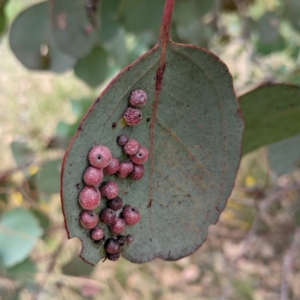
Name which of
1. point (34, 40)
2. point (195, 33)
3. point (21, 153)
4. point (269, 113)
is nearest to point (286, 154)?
point (269, 113)

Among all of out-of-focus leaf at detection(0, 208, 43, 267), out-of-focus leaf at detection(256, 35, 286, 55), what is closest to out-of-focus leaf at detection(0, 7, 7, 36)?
out-of-focus leaf at detection(0, 208, 43, 267)

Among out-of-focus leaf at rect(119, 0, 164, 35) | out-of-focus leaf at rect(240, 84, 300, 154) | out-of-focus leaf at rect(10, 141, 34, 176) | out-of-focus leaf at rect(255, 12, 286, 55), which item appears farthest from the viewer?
out-of-focus leaf at rect(10, 141, 34, 176)

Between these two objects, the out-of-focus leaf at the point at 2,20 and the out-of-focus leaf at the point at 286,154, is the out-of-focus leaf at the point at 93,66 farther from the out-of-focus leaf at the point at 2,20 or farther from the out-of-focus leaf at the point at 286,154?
the out-of-focus leaf at the point at 286,154

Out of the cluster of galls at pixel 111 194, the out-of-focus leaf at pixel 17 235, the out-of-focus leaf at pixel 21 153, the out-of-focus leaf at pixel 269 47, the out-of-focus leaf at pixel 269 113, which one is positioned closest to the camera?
the cluster of galls at pixel 111 194

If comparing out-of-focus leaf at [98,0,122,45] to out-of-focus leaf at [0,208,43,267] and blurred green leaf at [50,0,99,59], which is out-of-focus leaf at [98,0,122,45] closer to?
blurred green leaf at [50,0,99,59]

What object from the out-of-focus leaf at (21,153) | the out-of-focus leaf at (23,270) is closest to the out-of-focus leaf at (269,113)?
the out-of-focus leaf at (23,270)

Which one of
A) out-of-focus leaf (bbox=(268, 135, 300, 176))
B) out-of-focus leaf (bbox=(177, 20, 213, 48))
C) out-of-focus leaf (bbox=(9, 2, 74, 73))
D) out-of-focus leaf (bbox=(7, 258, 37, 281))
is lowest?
out-of-focus leaf (bbox=(7, 258, 37, 281))

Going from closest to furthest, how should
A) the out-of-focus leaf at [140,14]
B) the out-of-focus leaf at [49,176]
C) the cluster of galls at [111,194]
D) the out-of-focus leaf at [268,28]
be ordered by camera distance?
the cluster of galls at [111,194]
the out-of-focus leaf at [140,14]
the out-of-focus leaf at [49,176]
the out-of-focus leaf at [268,28]
